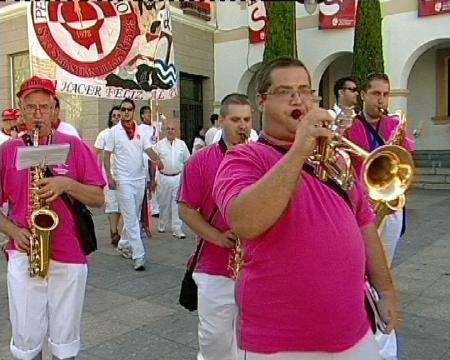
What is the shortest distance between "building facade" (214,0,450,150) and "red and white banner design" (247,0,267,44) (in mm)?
207

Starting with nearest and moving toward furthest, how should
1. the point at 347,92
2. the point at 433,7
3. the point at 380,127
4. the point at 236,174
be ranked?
the point at 236,174, the point at 380,127, the point at 347,92, the point at 433,7

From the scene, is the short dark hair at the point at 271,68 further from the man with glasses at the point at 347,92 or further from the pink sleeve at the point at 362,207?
the man with glasses at the point at 347,92

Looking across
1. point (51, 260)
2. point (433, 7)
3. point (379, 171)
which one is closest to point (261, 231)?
point (379, 171)

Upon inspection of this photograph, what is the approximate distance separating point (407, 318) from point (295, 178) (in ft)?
11.3

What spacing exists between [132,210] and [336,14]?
1112 cm

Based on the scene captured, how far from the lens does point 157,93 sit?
27.2 ft

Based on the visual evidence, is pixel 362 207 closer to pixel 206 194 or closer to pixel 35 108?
pixel 206 194

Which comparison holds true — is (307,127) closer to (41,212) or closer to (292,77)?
(292,77)

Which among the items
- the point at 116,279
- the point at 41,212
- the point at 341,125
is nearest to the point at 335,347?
the point at 341,125

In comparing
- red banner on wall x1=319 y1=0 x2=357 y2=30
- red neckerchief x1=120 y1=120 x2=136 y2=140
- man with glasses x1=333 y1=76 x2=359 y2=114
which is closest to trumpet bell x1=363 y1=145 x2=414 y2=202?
man with glasses x1=333 y1=76 x2=359 y2=114

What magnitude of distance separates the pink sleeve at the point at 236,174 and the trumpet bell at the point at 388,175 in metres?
0.39

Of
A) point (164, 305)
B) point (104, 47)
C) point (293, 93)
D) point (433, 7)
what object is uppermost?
point (433, 7)

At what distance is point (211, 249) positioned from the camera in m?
3.13

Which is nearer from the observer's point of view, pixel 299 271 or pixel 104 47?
pixel 299 271
